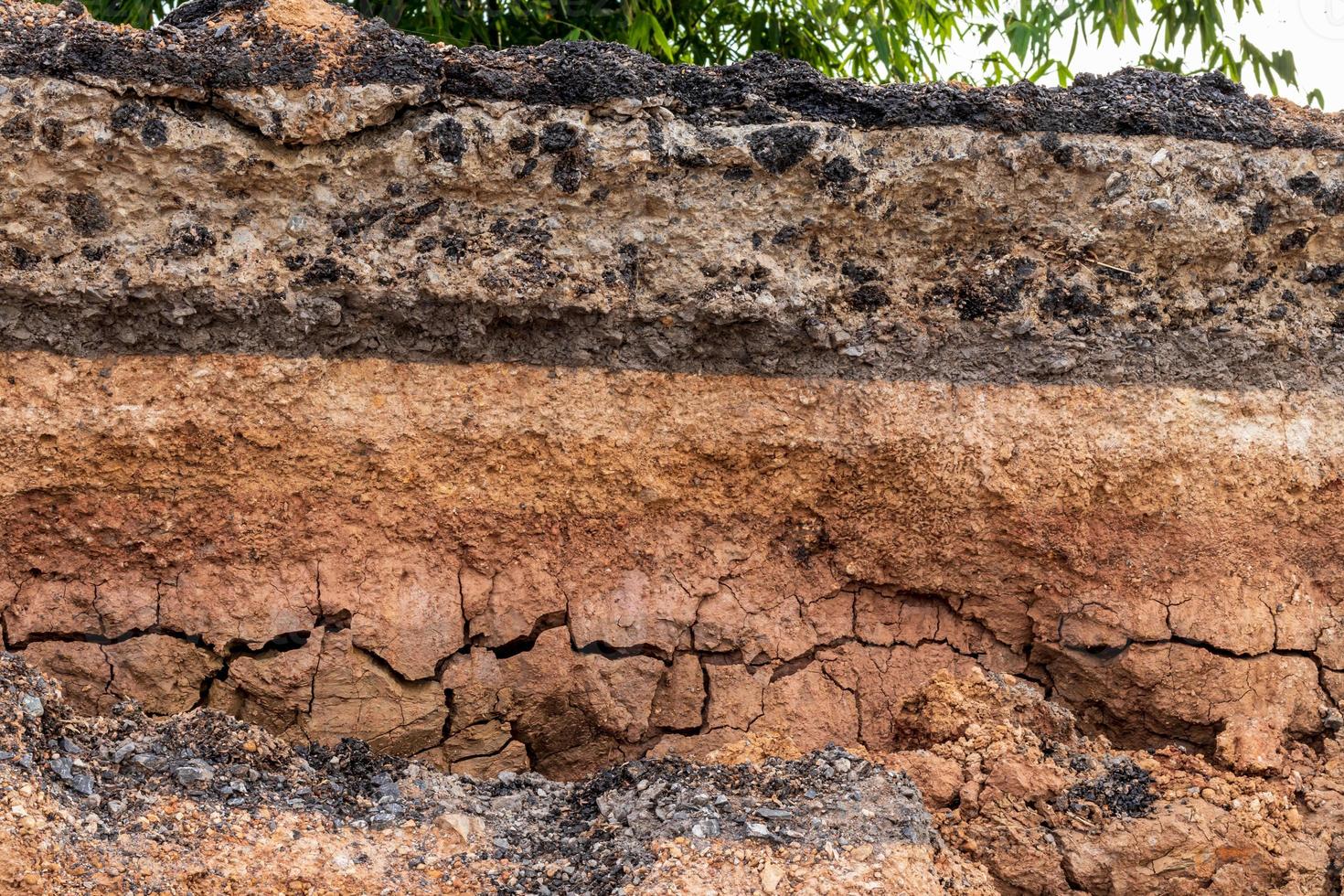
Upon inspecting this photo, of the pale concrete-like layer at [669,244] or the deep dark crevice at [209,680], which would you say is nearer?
the pale concrete-like layer at [669,244]

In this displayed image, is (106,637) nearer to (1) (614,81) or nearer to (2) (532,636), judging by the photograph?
(2) (532,636)

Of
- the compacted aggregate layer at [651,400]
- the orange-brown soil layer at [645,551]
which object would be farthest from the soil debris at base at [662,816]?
the orange-brown soil layer at [645,551]

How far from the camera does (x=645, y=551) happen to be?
9.35ft

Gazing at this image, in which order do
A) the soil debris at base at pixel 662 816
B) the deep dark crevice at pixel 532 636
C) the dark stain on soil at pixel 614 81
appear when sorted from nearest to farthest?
the soil debris at base at pixel 662 816 → the dark stain on soil at pixel 614 81 → the deep dark crevice at pixel 532 636

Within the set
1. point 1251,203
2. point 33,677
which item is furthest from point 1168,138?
point 33,677

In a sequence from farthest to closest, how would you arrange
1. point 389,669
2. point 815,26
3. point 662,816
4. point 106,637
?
1. point 815,26
2. point 389,669
3. point 106,637
4. point 662,816

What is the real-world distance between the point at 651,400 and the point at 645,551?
349mm

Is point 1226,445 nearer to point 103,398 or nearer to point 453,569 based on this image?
point 453,569

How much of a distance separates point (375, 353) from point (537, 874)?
1143mm

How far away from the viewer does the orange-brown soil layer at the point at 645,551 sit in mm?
2645

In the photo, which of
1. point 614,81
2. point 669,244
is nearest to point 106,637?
point 669,244

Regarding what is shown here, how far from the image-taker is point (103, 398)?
2.60 m

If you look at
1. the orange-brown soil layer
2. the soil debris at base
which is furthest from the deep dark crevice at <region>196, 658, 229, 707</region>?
the soil debris at base

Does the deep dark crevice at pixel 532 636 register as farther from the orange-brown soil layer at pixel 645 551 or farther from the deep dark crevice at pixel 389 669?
the deep dark crevice at pixel 389 669
